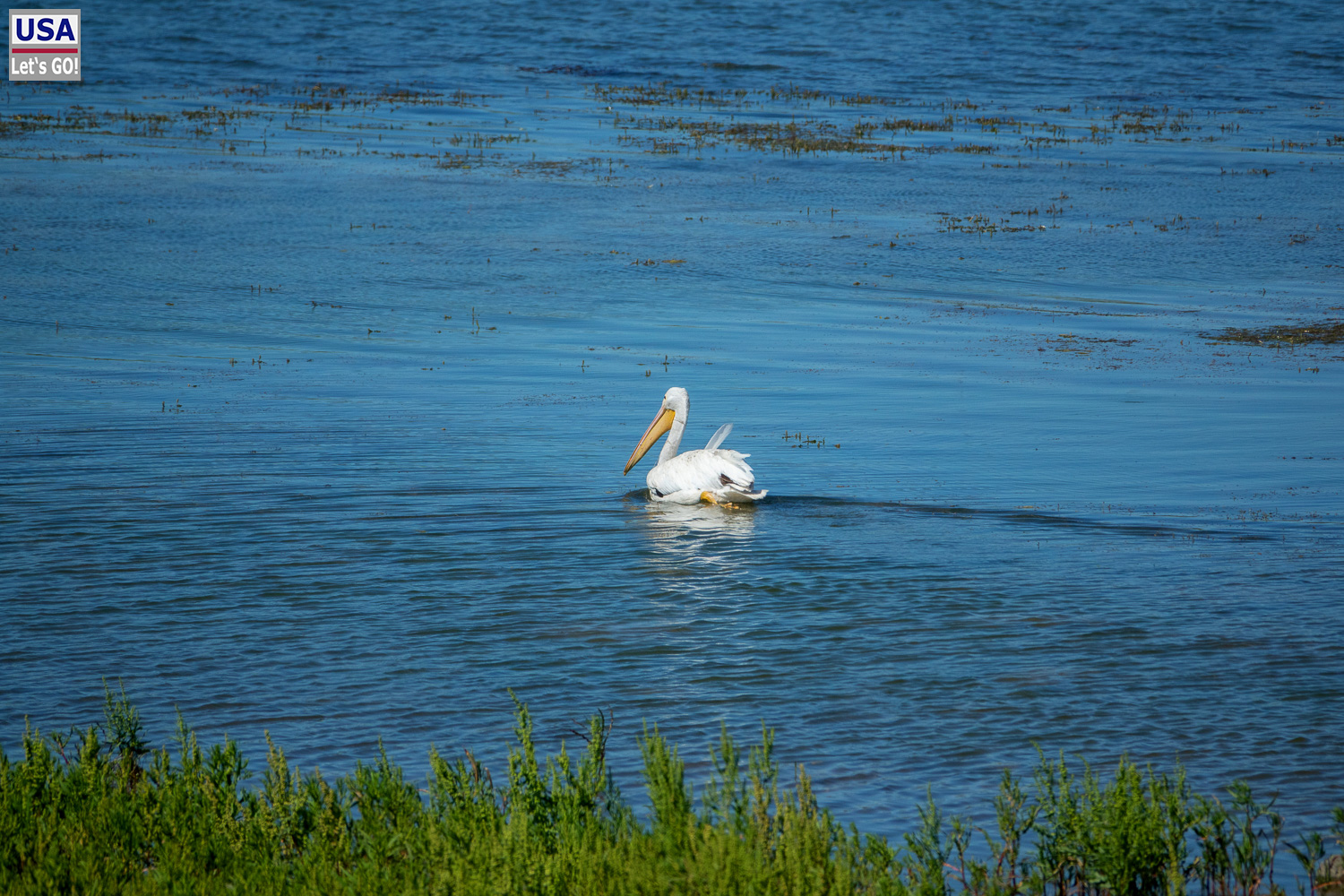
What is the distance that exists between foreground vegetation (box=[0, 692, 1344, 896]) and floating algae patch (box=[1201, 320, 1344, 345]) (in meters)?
Result: 12.5

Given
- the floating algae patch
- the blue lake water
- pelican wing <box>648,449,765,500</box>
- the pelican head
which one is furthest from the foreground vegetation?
the floating algae patch

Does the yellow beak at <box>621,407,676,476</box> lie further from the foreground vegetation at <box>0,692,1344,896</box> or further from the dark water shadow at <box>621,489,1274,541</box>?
the foreground vegetation at <box>0,692,1344,896</box>

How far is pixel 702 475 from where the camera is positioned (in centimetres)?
1107

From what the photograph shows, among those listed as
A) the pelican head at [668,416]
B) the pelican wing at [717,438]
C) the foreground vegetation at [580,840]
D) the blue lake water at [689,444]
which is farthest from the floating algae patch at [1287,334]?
the foreground vegetation at [580,840]

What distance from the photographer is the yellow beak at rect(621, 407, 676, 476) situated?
11.7 m

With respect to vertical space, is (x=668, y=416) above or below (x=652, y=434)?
above

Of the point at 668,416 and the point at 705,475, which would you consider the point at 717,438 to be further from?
the point at 668,416

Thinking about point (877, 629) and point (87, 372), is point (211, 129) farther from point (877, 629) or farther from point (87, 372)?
point (877, 629)

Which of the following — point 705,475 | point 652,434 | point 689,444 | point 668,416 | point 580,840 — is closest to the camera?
point 580,840

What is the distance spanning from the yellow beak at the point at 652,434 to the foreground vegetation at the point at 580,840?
20.4 ft

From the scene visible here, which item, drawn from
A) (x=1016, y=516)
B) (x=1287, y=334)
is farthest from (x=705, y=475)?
(x=1287, y=334)

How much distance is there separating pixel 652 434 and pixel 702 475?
41.5 inches

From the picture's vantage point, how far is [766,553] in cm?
969

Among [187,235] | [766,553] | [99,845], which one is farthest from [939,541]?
[187,235]
